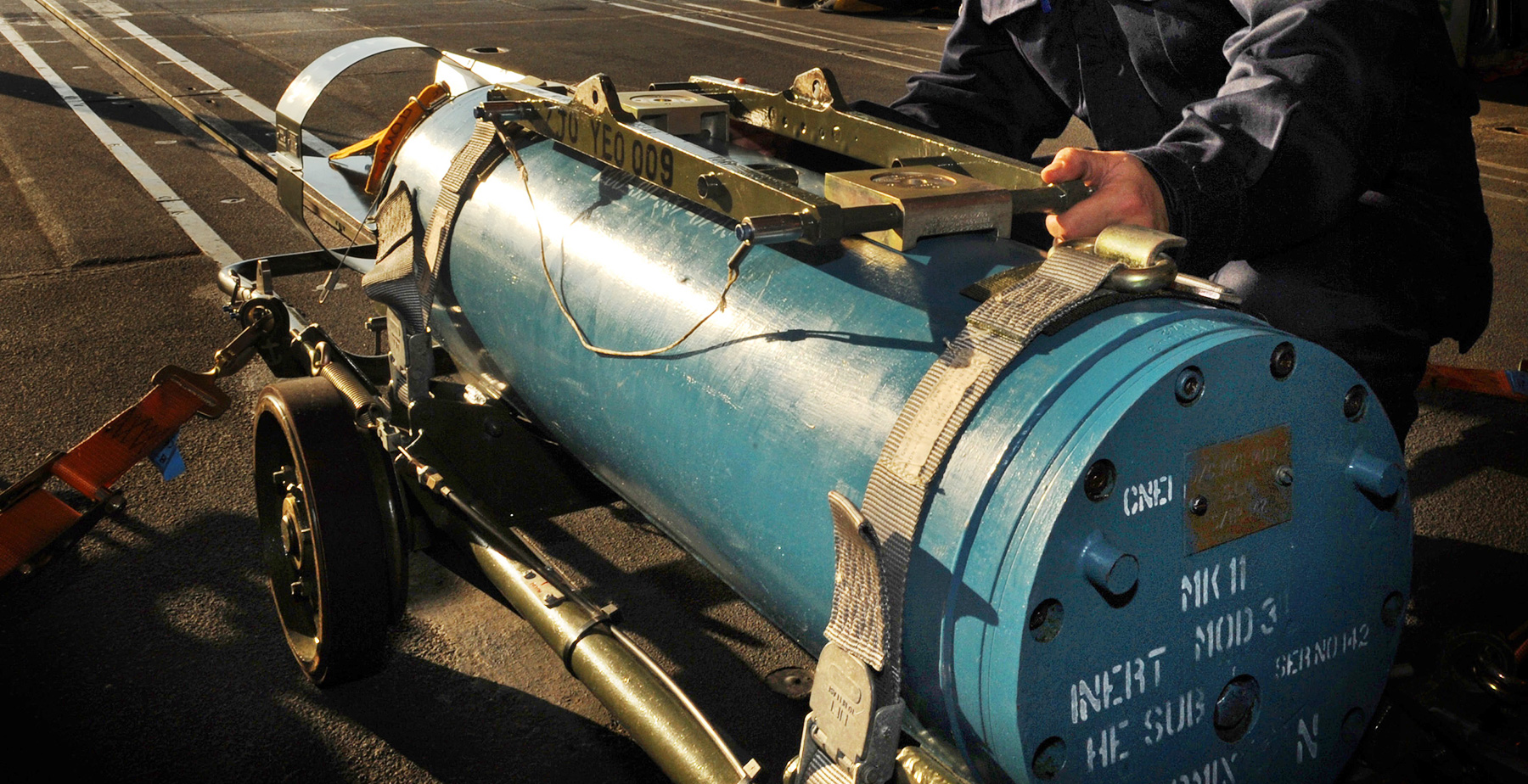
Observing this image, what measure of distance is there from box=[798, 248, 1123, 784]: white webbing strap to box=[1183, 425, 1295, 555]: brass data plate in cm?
30

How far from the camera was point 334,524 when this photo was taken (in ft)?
8.85

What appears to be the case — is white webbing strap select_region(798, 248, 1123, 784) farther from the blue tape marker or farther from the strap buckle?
the blue tape marker

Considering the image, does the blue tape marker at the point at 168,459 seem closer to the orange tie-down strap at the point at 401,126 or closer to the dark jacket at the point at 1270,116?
the orange tie-down strap at the point at 401,126

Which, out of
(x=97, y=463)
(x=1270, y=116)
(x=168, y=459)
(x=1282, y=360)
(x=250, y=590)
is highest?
(x=1270, y=116)

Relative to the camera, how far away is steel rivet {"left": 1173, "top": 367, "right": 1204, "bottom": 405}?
154cm

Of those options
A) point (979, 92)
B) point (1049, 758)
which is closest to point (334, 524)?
point (1049, 758)

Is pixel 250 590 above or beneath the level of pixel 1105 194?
beneath

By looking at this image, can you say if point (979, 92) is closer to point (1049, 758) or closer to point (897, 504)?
point (897, 504)

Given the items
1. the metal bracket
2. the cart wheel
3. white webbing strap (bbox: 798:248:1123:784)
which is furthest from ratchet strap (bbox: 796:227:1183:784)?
the cart wheel

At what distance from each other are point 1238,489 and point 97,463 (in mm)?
2881

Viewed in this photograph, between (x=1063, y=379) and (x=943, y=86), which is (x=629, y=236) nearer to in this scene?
(x=1063, y=379)

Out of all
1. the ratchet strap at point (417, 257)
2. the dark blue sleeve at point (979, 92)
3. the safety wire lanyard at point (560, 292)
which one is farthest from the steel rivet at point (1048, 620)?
the dark blue sleeve at point (979, 92)

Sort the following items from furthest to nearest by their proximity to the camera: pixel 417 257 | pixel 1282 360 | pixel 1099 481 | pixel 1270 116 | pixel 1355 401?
pixel 417 257, pixel 1270 116, pixel 1355 401, pixel 1282 360, pixel 1099 481

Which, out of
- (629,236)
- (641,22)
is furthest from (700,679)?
(641,22)
